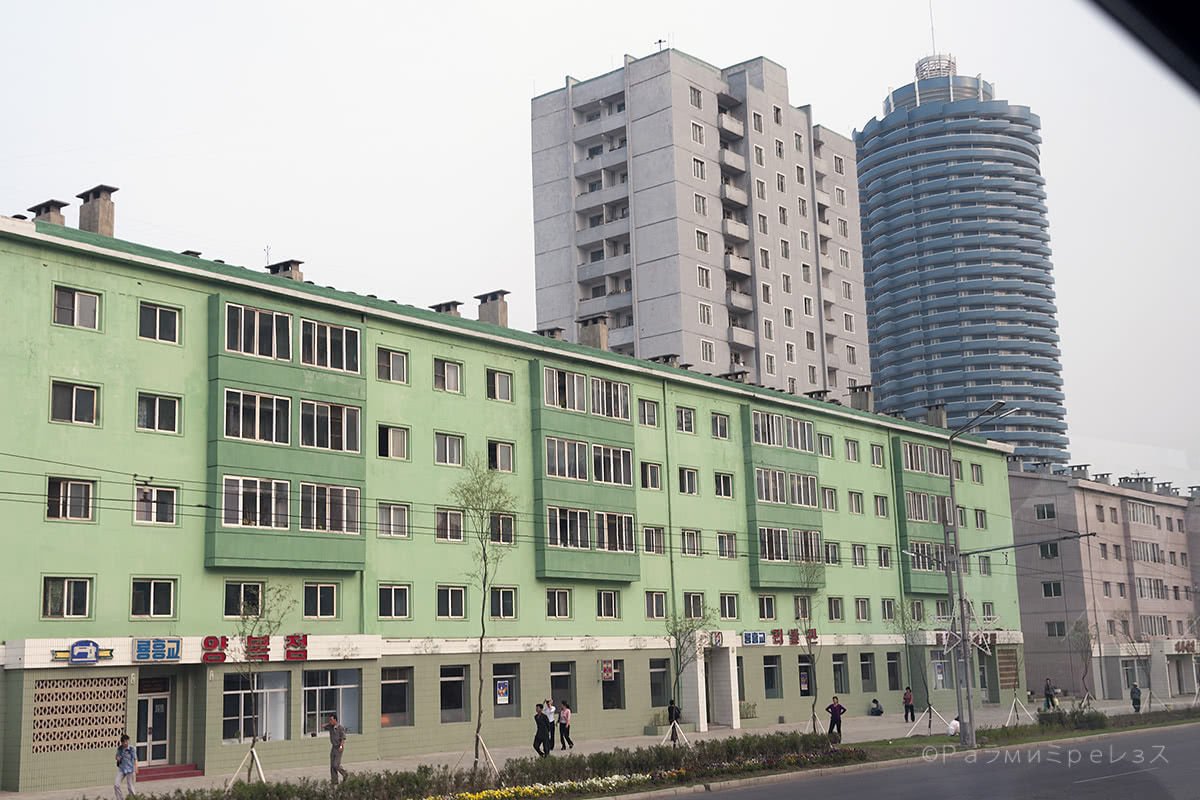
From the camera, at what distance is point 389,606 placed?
54.0 metres

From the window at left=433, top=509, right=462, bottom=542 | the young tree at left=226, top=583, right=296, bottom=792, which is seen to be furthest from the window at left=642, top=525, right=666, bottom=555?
the young tree at left=226, top=583, right=296, bottom=792

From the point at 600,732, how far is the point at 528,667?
18.2ft

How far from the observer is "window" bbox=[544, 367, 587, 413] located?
206 ft

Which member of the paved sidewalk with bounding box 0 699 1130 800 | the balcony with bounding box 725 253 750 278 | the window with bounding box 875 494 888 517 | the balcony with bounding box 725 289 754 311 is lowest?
the paved sidewalk with bounding box 0 699 1130 800

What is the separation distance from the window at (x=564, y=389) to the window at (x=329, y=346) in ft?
38.1

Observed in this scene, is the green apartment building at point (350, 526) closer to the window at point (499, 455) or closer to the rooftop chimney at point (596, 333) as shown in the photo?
the window at point (499, 455)

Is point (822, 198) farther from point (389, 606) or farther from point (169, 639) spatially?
point (169, 639)

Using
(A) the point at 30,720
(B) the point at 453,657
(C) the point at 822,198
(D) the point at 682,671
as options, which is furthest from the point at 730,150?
(A) the point at 30,720

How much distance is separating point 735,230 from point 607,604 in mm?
57157

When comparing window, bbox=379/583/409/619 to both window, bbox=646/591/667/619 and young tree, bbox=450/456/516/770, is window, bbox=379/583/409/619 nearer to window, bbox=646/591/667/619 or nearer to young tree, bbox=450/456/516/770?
young tree, bbox=450/456/516/770

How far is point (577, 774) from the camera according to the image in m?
35.0

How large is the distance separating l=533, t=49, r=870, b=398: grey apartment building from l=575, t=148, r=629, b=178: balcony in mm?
119

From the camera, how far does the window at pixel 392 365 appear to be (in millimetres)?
55906

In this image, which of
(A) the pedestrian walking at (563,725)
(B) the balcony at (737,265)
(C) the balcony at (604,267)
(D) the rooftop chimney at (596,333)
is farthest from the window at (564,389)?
(B) the balcony at (737,265)
